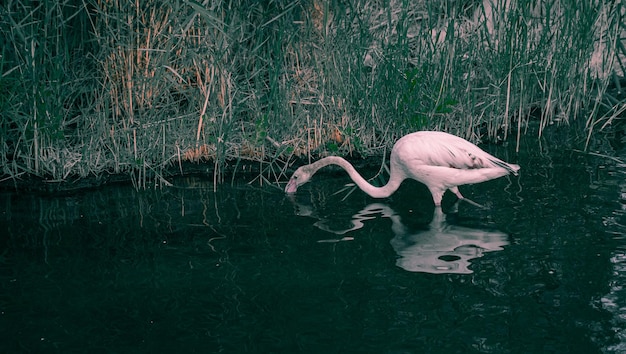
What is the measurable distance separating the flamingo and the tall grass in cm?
102

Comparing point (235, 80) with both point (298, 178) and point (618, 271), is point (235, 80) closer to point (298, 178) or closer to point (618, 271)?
→ point (298, 178)

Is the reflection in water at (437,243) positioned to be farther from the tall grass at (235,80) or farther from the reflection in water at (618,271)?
the tall grass at (235,80)

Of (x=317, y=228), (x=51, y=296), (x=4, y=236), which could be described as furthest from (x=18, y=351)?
(x=317, y=228)

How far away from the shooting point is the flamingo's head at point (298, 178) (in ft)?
19.8

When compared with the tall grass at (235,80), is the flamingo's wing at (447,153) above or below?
below

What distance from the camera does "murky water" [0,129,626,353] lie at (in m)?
3.84

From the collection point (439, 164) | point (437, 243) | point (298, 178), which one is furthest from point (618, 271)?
point (298, 178)

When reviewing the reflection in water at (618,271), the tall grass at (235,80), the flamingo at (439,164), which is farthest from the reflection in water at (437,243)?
the tall grass at (235,80)

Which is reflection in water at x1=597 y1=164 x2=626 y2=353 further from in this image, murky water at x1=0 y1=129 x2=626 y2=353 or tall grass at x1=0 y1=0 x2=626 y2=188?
tall grass at x1=0 y1=0 x2=626 y2=188

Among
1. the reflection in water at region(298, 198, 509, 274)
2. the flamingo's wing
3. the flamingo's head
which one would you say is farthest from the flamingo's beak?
the flamingo's wing

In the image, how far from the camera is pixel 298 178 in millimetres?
6043

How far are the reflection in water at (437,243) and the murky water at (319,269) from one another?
1cm

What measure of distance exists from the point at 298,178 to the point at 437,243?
137cm

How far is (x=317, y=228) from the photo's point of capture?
538 centimetres
